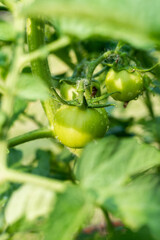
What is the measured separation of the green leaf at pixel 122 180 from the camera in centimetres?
32

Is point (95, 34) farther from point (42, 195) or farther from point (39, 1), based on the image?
point (42, 195)

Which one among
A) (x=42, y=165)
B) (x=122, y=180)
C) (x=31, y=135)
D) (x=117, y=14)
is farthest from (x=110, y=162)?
(x=42, y=165)

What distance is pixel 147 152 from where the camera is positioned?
1.34 ft

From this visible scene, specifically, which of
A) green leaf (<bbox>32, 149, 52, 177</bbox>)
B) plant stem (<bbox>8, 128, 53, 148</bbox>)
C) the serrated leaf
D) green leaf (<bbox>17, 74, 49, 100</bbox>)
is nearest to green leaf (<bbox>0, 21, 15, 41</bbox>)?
green leaf (<bbox>17, 74, 49, 100</bbox>)

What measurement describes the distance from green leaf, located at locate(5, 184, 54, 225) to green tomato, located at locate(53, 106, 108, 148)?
8.2 inches

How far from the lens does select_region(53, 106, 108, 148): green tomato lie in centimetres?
57

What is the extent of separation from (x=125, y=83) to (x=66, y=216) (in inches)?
16.7

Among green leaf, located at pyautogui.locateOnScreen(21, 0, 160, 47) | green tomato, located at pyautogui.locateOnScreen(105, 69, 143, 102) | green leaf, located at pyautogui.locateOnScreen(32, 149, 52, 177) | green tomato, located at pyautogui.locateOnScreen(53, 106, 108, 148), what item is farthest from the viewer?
green leaf, located at pyautogui.locateOnScreen(32, 149, 52, 177)

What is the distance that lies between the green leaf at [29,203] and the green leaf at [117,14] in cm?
18

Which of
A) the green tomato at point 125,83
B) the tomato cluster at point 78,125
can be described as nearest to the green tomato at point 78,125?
the tomato cluster at point 78,125

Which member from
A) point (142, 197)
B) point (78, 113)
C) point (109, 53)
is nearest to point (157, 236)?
point (142, 197)

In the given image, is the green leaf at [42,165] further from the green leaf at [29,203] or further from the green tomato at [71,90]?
the green leaf at [29,203]

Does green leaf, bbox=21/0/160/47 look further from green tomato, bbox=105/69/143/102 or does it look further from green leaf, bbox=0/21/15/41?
green tomato, bbox=105/69/143/102

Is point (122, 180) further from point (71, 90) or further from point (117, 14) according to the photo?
point (71, 90)
